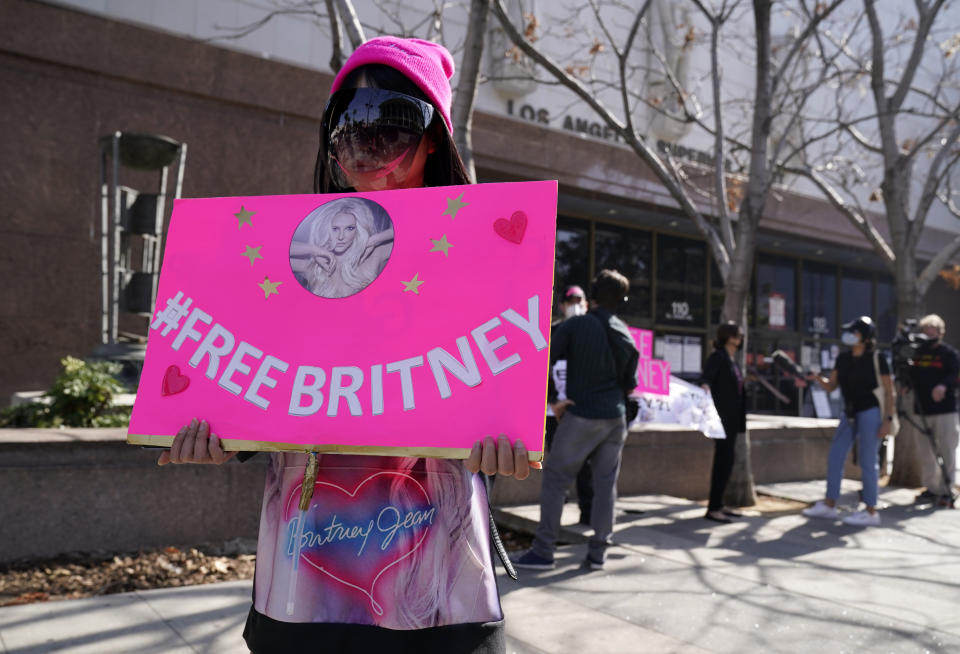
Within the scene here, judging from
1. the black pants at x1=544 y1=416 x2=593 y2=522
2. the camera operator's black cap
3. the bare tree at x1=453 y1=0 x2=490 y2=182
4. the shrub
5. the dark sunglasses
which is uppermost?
the bare tree at x1=453 y1=0 x2=490 y2=182

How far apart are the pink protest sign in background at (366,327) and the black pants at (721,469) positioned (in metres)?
6.42

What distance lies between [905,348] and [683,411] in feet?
12.3

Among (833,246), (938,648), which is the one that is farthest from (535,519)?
(833,246)

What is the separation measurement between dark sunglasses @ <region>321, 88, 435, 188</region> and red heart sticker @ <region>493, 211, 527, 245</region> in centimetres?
29

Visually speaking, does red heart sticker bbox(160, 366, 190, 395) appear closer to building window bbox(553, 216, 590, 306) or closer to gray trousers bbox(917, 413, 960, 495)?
gray trousers bbox(917, 413, 960, 495)

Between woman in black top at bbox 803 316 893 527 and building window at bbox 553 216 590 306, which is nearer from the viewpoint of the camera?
woman in black top at bbox 803 316 893 527

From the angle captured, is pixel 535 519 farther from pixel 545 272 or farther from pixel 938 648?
pixel 545 272

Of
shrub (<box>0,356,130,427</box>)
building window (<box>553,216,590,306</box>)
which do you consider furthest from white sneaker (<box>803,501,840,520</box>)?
building window (<box>553,216,590,306</box>)

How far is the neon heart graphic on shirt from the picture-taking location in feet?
5.01

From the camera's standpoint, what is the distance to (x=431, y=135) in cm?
186

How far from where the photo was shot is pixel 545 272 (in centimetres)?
162

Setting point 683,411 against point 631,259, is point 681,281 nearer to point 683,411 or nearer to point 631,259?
point 631,259

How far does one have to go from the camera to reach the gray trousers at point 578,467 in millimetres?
5562

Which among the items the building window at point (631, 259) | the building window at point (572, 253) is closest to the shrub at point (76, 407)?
the building window at point (572, 253)
